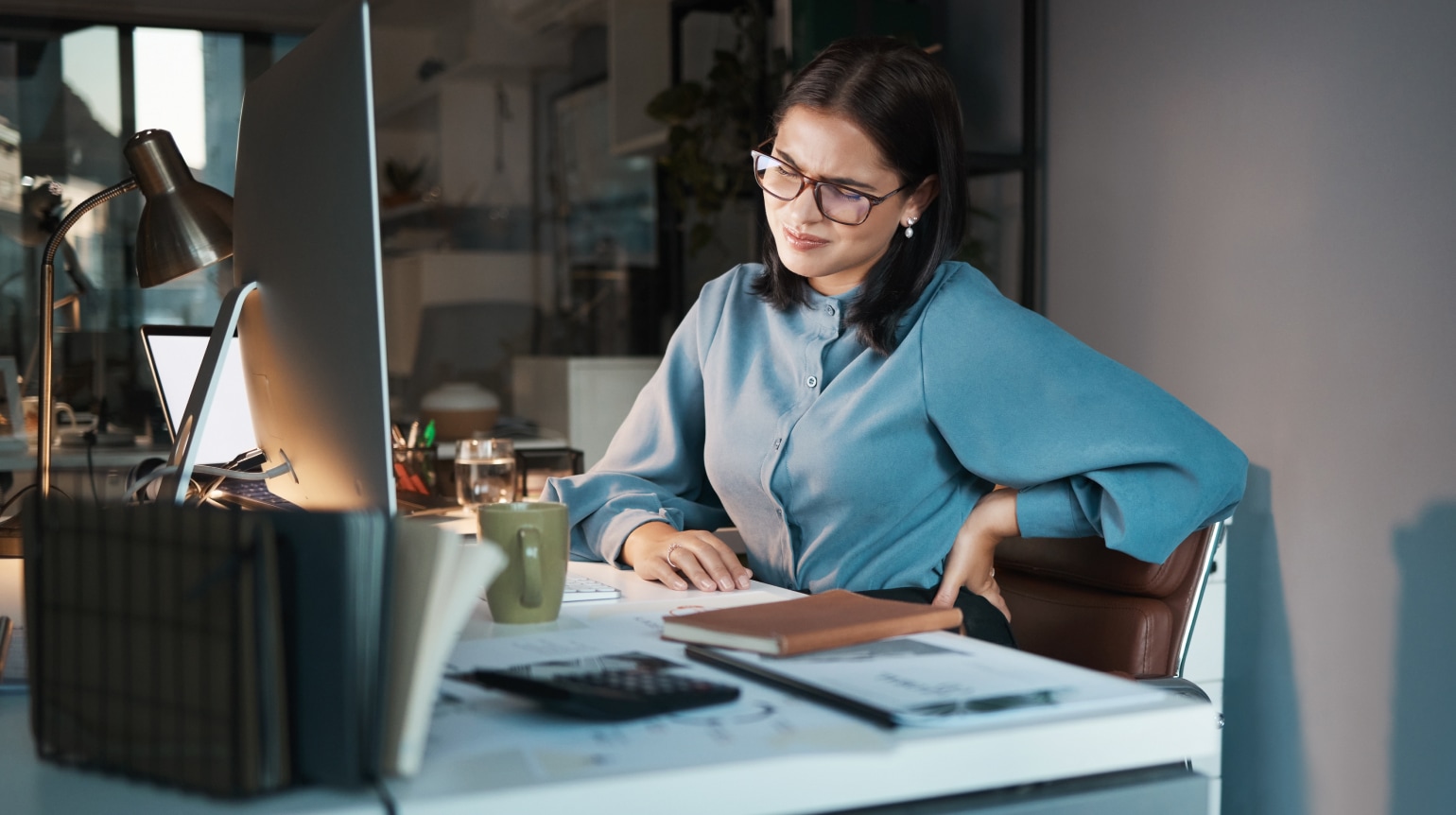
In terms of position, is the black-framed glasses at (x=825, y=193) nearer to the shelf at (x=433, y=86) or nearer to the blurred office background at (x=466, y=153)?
the blurred office background at (x=466, y=153)

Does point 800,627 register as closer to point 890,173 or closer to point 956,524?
point 956,524

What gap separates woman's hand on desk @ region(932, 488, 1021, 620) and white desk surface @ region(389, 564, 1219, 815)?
1.88 feet

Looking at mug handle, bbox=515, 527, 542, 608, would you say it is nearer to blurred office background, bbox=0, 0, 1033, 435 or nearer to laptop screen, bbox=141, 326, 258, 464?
laptop screen, bbox=141, 326, 258, 464

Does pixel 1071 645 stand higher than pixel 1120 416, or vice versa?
pixel 1120 416

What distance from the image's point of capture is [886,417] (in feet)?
4.22

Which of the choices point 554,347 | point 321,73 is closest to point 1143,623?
point 321,73

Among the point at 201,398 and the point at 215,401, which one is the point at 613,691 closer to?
the point at 201,398

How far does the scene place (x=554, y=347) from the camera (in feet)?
15.7

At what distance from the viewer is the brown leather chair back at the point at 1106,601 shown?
4.32 feet

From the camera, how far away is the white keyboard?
1.09 meters

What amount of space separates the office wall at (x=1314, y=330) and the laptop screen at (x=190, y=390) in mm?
1766

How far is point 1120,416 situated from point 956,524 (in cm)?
22

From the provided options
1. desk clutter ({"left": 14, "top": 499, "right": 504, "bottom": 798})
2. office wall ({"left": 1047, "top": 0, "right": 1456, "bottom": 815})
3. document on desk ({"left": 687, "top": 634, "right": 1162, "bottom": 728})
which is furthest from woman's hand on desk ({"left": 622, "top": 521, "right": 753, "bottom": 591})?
office wall ({"left": 1047, "top": 0, "right": 1456, "bottom": 815})

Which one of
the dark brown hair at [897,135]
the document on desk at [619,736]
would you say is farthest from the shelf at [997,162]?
the document on desk at [619,736]
